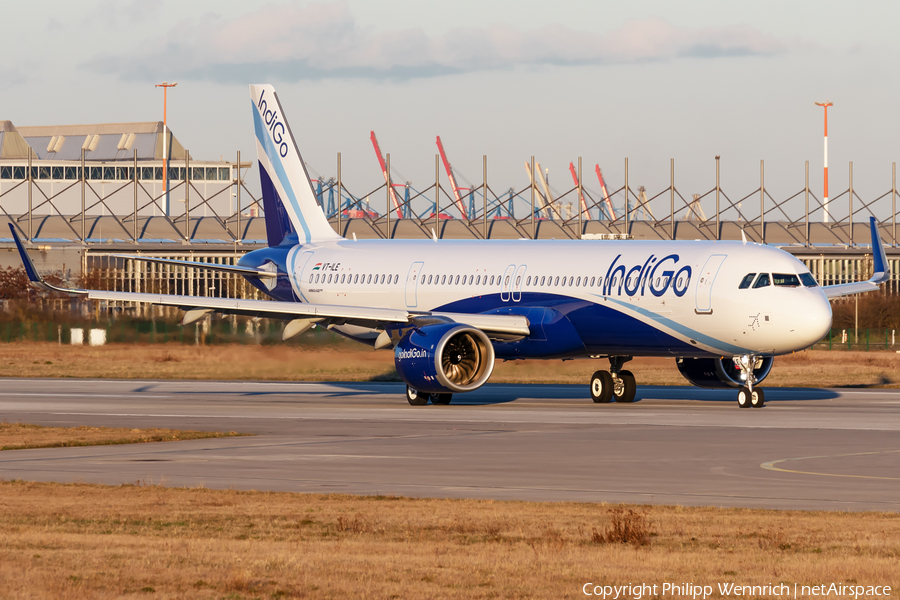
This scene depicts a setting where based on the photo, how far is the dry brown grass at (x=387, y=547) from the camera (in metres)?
11.6

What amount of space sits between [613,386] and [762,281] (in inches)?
250

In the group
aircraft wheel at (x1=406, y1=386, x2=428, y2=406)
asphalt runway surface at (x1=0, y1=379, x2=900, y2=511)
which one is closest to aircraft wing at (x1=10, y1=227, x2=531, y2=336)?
aircraft wheel at (x1=406, y1=386, x2=428, y2=406)

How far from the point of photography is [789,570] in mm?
12219

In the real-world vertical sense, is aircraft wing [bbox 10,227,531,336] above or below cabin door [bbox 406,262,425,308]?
below

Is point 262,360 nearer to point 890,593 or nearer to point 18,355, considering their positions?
point 18,355

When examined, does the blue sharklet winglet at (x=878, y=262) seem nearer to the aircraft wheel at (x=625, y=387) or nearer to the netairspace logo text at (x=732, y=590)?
the aircraft wheel at (x=625, y=387)

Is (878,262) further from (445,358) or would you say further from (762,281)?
(445,358)

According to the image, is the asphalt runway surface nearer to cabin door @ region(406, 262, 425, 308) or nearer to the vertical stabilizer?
cabin door @ region(406, 262, 425, 308)

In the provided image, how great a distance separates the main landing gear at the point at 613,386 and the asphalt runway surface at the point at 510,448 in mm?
644

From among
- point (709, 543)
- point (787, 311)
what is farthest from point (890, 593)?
point (787, 311)

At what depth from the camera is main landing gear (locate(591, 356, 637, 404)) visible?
38969 mm

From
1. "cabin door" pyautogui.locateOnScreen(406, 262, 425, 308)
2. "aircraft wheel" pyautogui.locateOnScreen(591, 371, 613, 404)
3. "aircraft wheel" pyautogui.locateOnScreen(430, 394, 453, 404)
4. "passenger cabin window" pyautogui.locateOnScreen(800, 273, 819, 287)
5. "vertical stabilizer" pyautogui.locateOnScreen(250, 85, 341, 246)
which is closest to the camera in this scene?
"passenger cabin window" pyautogui.locateOnScreen(800, 273, 819, 287)

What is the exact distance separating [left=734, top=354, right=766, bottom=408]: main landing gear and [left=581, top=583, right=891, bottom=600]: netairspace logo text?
81.7 feet

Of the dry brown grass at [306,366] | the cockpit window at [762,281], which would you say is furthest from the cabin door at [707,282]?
the dry brown grass at [306,366]
